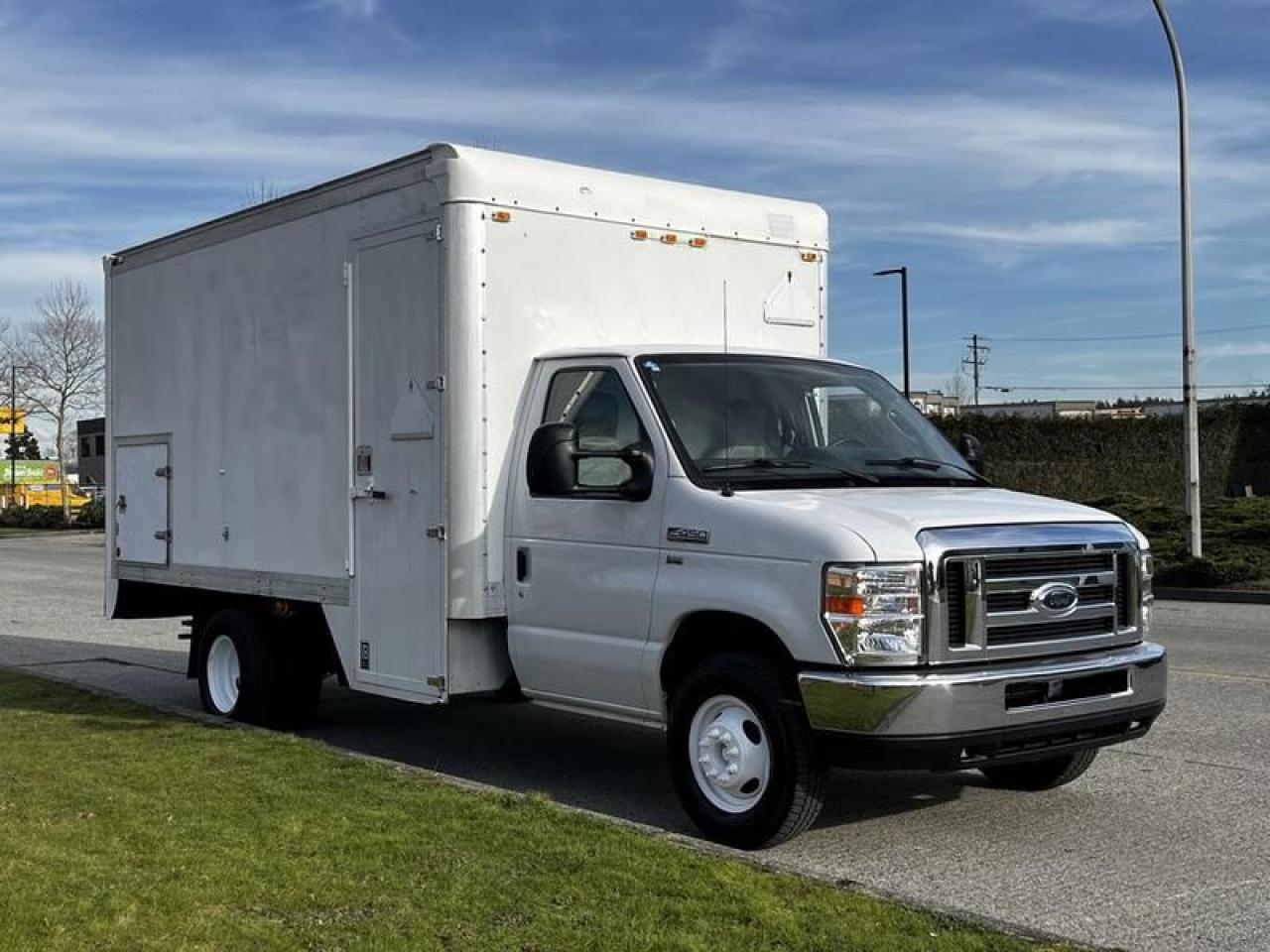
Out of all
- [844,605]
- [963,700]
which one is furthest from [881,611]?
[963,700]

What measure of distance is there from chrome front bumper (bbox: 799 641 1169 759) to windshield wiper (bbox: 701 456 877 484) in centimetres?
116

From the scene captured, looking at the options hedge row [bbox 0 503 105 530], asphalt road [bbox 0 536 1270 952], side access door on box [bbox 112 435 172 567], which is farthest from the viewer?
hedge row [bbox 0 503 105 530]

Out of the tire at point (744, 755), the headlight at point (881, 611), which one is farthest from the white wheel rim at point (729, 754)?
the headlight at point (881, 611)

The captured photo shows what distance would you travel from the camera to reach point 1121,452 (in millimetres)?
35094

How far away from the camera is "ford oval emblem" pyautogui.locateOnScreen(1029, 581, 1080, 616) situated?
236 inches

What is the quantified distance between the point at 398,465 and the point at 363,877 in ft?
9.79

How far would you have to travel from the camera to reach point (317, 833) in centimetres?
598

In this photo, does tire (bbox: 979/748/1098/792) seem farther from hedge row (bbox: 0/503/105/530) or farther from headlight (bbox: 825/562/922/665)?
hedge row (bbox: 0/503/105/530)

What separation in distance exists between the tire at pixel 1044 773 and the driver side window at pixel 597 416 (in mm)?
2383

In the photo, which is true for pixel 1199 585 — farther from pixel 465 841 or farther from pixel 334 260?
pixel 465 841

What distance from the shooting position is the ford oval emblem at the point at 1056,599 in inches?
236

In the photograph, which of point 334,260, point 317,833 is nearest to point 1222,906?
point 317,833

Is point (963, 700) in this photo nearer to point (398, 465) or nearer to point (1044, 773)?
point (1044, 773)

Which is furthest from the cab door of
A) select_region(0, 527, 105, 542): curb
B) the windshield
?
select_region(0, 527, 105, 542): curb
